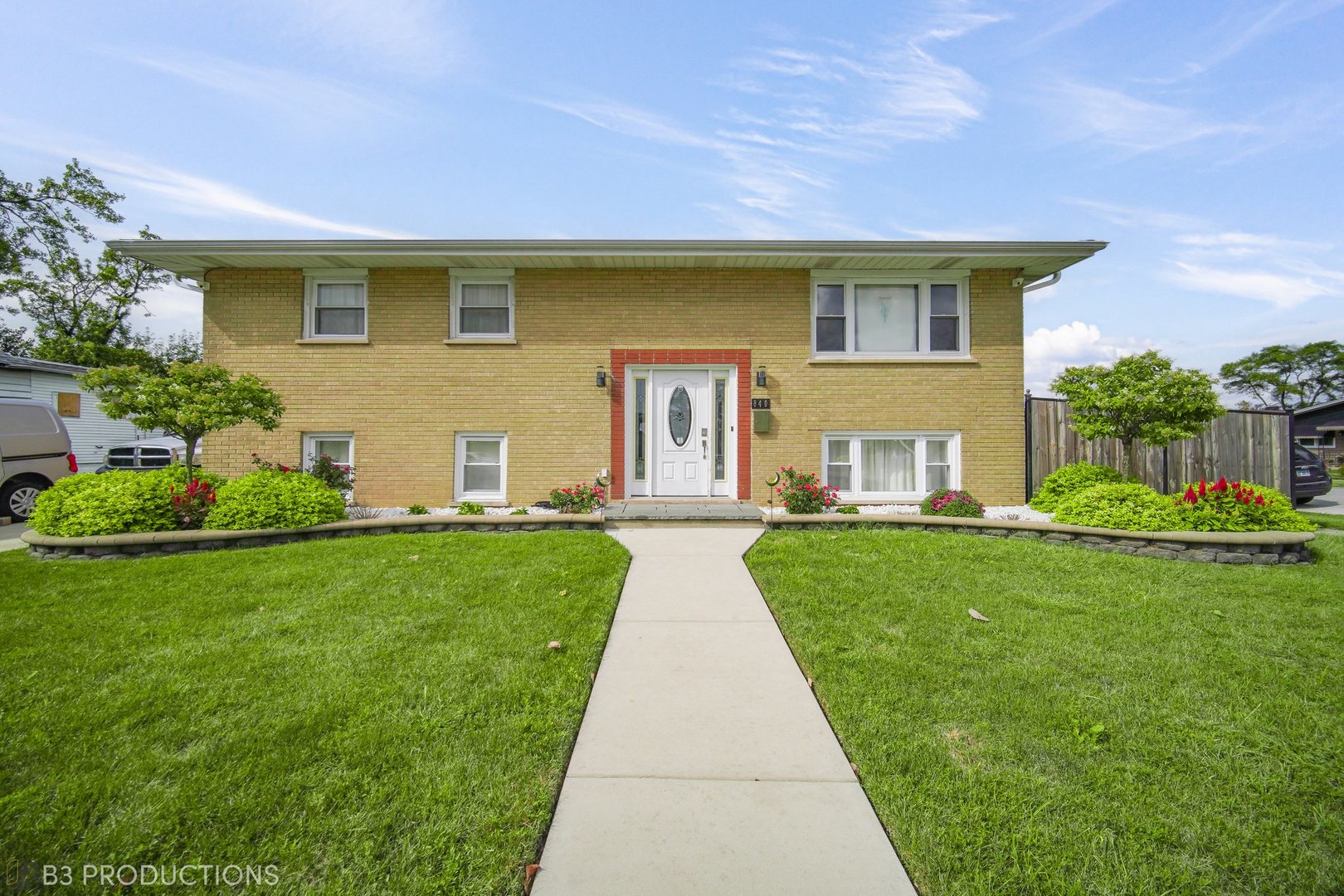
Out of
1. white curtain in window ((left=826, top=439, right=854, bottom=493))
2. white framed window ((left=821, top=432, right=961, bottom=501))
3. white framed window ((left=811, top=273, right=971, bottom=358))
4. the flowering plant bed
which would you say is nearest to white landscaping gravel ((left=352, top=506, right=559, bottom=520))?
the flowering plant bed

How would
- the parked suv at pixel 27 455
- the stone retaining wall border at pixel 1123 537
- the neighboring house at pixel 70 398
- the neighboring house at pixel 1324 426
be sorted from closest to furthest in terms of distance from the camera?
the stone retaining wall border at pixel 1123 537 < the parked suv at pixel 27 455 < the neighboring house at pixel 70 398 < the neighboring house at pixel 1324 426

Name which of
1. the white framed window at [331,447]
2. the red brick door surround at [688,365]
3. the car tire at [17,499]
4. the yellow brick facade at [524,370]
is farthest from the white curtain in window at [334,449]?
the car tire at [17,499]

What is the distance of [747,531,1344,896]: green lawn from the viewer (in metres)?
1.99

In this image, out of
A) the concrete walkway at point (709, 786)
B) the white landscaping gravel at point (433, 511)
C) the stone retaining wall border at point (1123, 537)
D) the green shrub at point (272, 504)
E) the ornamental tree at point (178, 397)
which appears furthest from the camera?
the white landscaping gravel at point (433, 511)

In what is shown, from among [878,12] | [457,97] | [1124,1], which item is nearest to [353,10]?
[457,97]

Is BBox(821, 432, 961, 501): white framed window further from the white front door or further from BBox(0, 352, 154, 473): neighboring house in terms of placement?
BBox(0, 352, 154, 473): neighboring house

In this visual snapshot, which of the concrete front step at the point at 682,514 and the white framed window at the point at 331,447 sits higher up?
the white framed window at the point at 331,447

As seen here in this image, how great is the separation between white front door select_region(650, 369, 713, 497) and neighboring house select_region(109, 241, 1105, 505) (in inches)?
1.1

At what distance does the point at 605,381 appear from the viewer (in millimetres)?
9219

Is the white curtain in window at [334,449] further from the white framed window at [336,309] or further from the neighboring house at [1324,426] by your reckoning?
the neighboring house at [1324,426]

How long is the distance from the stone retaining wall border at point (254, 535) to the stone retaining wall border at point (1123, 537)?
3.07m

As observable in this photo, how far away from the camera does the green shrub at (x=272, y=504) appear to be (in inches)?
270

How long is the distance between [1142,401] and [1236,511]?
1683mm

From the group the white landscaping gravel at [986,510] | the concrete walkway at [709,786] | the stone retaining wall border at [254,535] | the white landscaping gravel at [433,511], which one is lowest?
the concrete walkway at [709,786]
